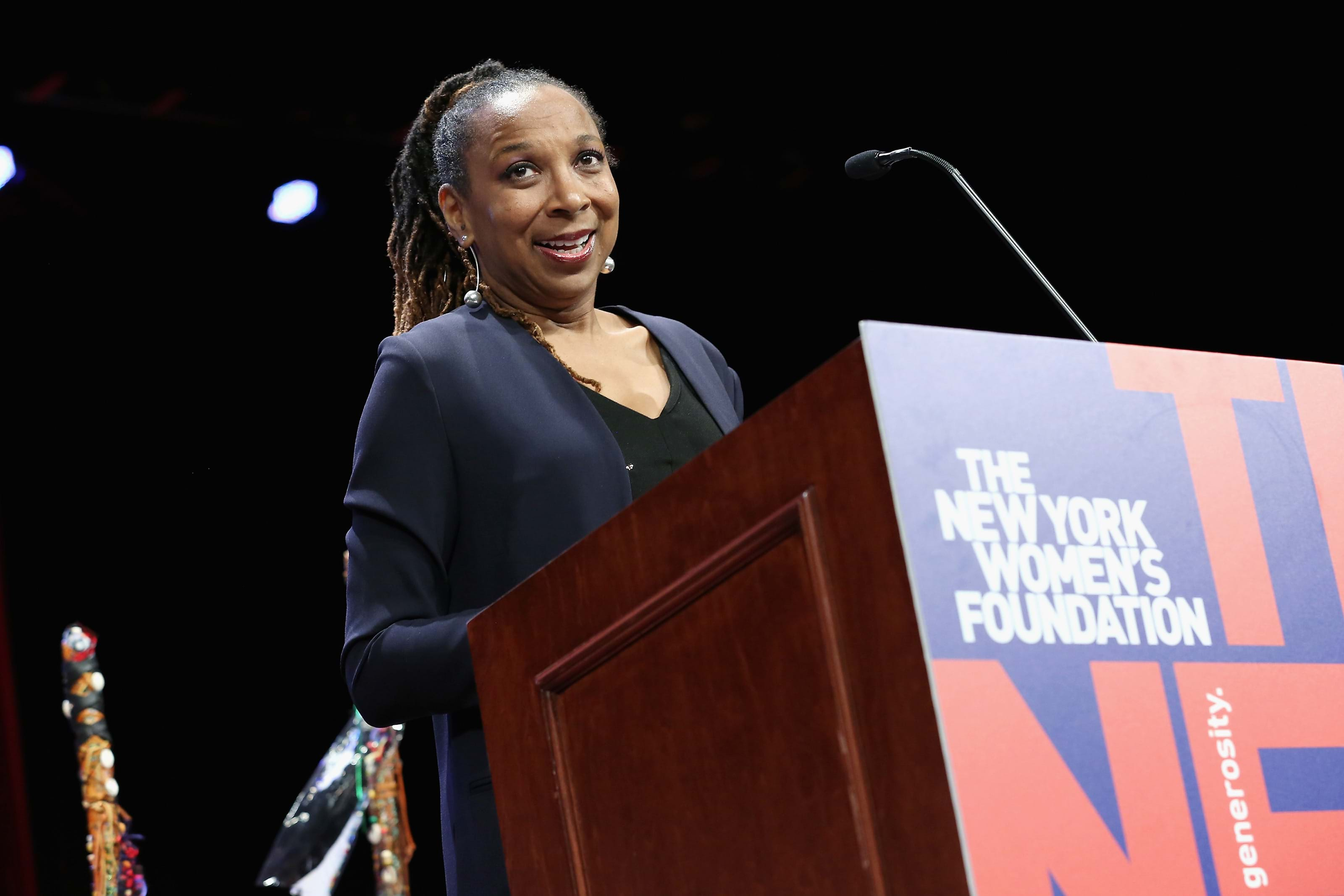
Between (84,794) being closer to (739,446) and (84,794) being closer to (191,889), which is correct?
(191,889)

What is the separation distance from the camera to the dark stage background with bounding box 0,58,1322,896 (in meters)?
3.98

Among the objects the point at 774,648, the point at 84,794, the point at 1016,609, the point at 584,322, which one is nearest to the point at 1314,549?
the point at 1016,609

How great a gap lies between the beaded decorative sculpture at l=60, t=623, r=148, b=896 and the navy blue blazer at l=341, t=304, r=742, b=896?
8.98 ft

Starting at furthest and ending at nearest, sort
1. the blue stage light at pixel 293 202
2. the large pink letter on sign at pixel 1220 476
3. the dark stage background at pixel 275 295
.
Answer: the blue stage light at pixel 293 202 < the dark stage background at pixel 275 295 < the large pink letter on sign at pixel 1220 476

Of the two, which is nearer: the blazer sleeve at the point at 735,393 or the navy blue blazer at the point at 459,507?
the navy blue blazer at the point at 459,507

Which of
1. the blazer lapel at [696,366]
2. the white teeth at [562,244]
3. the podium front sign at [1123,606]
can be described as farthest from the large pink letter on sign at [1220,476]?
the white teeth at [562,244]

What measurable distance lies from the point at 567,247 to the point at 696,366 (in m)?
0.21

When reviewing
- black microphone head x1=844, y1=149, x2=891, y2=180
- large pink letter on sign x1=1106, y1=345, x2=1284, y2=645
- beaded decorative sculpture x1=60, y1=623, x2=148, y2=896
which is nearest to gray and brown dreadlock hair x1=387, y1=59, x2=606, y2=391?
black microphone head x1=844, y1=149, x2=891, y2=180

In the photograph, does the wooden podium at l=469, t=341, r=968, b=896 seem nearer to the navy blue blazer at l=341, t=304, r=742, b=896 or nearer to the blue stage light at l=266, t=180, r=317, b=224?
the navy blue blazer at l=341, t=304, r=742, b=896

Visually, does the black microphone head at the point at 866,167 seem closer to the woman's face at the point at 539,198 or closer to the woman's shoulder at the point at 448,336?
the woman's face at the point at 539,198

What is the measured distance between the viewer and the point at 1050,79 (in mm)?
4148

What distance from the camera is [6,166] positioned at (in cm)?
379

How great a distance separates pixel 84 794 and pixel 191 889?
415 millimetres

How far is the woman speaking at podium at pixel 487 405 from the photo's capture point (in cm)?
138
